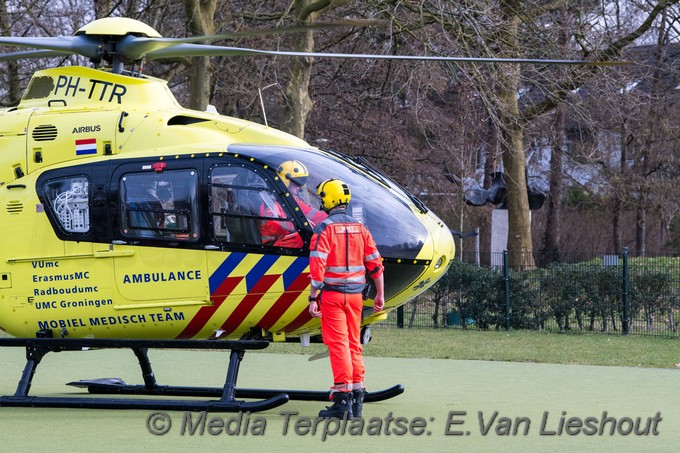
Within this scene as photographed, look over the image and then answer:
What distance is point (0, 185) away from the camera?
1078 centimetres

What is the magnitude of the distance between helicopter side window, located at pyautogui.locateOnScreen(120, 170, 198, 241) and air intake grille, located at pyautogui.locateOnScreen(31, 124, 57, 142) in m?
1.03

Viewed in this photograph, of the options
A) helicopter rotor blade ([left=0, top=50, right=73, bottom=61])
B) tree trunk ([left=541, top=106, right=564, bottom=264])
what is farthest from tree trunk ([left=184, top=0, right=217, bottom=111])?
tree trunk ([left=541, top=106, right=564, bottom=264])

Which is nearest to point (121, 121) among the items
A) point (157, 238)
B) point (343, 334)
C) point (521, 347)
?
point (157, 238)

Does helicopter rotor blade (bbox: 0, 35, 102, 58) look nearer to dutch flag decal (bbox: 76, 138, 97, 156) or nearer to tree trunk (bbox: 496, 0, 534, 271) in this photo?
dutch flag decal (bbox: 76, 138, 97, 156)

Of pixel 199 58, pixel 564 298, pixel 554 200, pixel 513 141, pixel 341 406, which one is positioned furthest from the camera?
pixel 554 200

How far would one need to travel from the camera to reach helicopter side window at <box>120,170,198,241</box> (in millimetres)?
10000

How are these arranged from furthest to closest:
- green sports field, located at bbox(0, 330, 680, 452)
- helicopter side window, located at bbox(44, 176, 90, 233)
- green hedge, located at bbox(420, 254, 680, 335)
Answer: green hedge, located at bbox(420, 254, 680, 335) < helicopter side window, located at bbox(44, 176, 90, 233) < green sports field, located at bbox(0, 330, 680, 452)

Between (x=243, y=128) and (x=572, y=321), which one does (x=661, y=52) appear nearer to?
(x=572, y=321)

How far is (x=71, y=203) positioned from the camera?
34.3 ft

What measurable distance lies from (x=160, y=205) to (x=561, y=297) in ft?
38.6

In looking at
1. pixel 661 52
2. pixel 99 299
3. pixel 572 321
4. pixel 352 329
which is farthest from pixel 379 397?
pixel 661 52

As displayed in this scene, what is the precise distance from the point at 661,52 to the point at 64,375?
2710 centimetres

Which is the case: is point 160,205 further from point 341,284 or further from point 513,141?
point 513,141

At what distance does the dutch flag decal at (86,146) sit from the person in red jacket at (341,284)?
106 inches
